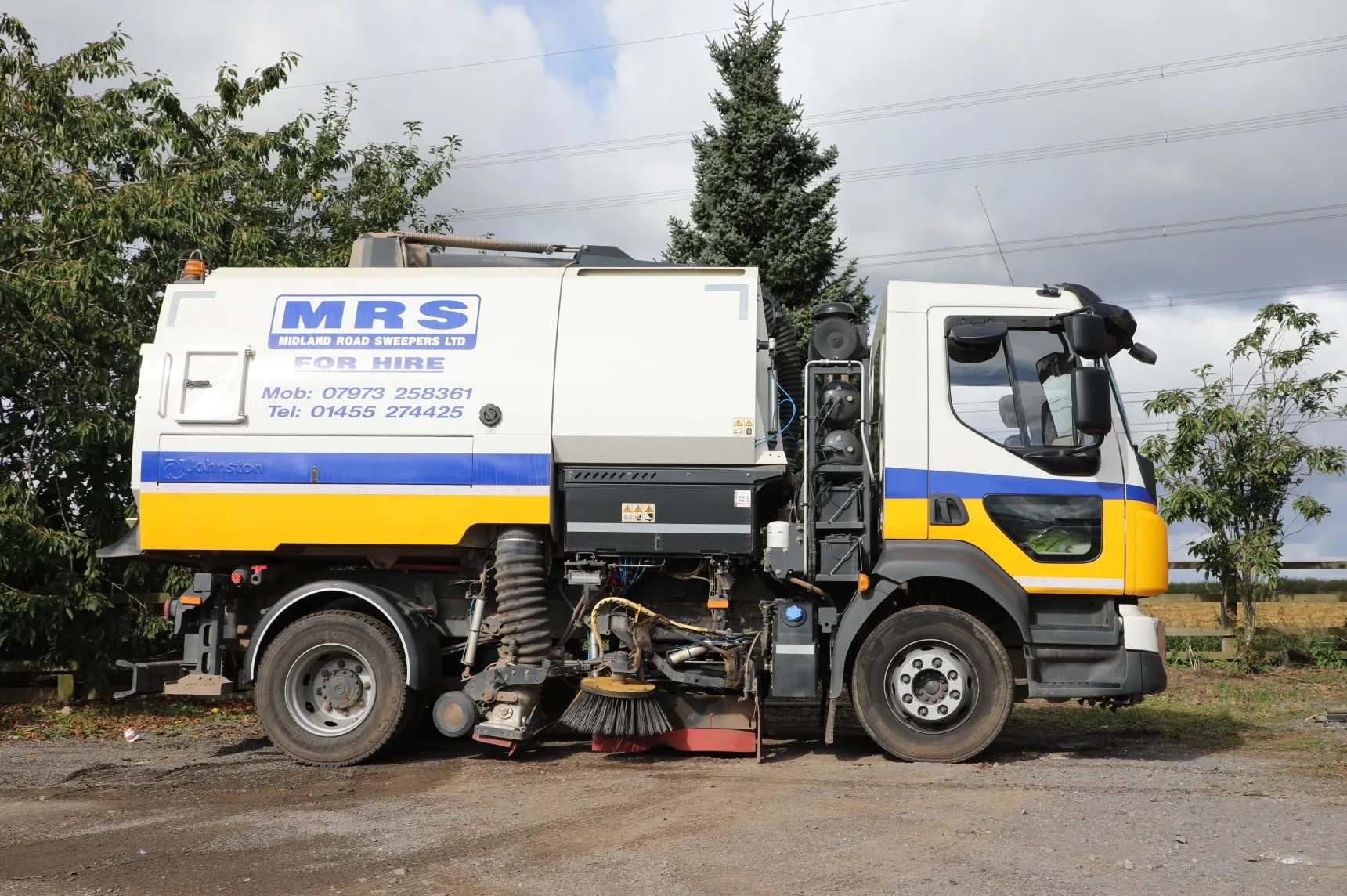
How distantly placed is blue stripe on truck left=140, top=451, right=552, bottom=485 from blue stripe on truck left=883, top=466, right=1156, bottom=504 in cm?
229

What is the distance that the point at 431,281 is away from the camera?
812cm

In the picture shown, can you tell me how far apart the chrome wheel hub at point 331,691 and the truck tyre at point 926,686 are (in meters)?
3.30

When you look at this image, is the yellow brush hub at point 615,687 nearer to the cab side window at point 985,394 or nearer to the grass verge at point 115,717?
the cab side window at point 985,394

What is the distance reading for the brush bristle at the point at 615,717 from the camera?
7762 mm

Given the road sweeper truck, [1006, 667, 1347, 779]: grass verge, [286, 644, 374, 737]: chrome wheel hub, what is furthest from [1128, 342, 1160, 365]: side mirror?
[286, 644, 374, 737]: chrome wheel hub

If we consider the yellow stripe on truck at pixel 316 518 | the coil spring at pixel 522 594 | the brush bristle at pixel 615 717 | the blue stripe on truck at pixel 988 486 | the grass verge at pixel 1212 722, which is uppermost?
the blue stripe on truck at pixel 988 486

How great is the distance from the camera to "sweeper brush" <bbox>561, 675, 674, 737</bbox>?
305 inches

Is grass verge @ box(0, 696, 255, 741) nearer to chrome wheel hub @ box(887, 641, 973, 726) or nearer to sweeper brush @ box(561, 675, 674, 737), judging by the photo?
A: sweeper brush @ box(561, 675, 674, 737)

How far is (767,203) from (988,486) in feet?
32.7

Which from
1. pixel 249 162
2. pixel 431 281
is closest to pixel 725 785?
pixel 431 281

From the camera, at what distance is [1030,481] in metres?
7.68

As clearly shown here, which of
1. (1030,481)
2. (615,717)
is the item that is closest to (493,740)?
(615,717)

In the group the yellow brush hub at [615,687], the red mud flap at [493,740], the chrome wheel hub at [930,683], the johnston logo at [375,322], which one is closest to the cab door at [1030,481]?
the chrome wheel hub at [930,683]

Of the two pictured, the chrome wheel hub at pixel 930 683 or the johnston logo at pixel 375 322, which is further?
the johnston logo at pixel 375 322
